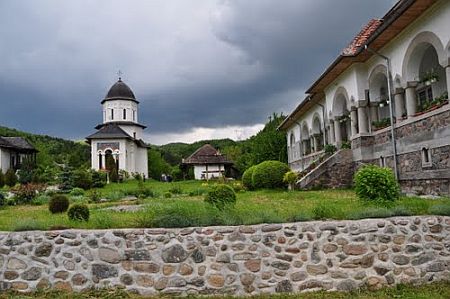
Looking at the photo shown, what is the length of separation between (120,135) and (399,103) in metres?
35.8

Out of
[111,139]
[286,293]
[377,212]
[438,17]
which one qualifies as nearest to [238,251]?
[286,293]

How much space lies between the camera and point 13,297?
20.7 feet

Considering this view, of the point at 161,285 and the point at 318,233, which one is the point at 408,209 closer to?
the point at 318,233

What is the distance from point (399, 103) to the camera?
1481 cm

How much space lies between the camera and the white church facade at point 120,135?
46.1 m

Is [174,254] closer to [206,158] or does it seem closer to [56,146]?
[206,158]

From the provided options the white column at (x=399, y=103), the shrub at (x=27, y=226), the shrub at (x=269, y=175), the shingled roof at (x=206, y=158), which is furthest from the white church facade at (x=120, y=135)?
the shrub at (x=27, y=226)

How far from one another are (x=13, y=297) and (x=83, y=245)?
1193mm

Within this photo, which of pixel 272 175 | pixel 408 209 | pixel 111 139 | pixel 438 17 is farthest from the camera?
pixel 111 139

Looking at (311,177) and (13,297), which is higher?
(311,177)

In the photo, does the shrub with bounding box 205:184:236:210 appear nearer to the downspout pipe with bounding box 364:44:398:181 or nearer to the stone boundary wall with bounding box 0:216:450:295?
the stone boundary wall with bounding box 0:216:450:295

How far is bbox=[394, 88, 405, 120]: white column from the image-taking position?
1466 centimetres

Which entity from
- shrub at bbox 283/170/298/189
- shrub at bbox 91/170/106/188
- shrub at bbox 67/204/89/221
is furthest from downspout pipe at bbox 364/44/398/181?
shrub at bbox 91/170/106/188

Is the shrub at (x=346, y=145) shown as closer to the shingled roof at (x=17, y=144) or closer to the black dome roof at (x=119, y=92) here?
the black dome roof at (x=119, y=92)
